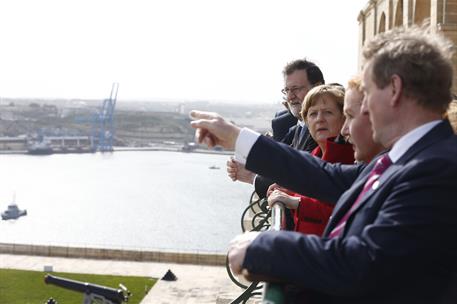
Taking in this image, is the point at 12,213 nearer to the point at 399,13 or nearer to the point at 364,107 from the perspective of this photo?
the point at 399,13

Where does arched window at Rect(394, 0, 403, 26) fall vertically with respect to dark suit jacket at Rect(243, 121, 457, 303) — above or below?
above

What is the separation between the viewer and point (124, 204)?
5031cm

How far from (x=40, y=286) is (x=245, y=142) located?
1424 centimetres

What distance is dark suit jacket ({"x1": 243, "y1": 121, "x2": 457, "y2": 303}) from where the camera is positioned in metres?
1.30

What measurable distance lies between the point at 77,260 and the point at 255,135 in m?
15.0

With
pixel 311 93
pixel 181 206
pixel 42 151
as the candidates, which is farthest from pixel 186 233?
pixel 42 151

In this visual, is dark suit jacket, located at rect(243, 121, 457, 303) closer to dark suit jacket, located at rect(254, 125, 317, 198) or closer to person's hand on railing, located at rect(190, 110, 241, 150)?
person's hand on railing, located at rect(190, 110, 241, 150)

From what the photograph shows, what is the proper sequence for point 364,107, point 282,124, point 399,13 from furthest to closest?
1. point 399,13
2. point 282,124
3. point 364,107

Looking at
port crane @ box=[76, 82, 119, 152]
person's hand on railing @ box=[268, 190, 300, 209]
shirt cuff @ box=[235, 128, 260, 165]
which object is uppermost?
shirt cuff @ box=[235, 128, 260, 165]

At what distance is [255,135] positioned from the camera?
1740mm

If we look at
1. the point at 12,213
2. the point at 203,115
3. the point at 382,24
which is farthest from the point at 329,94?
the point at 12,213

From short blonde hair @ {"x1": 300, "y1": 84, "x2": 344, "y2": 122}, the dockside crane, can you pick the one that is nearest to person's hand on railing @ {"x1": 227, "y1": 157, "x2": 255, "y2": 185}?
short blonde hair @ {"x1": 300, "y1": 84, "x2": 344, "y2": 122}

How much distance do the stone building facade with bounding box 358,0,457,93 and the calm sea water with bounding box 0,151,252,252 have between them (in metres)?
8.64

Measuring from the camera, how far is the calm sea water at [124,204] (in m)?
Answer: 37.5
